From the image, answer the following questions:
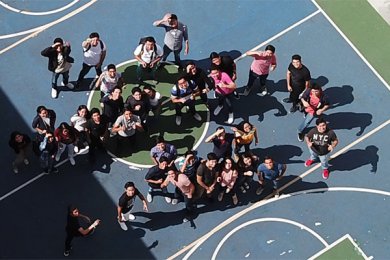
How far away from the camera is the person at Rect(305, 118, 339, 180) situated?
17.5 meters

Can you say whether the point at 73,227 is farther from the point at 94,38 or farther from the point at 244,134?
the point at 94,38

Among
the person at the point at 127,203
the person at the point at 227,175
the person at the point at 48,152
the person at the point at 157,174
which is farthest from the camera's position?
the person at the point at 48,152

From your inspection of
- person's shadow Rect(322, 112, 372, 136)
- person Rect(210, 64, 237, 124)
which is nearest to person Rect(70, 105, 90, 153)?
person Rect(210, 64, 237, 124)

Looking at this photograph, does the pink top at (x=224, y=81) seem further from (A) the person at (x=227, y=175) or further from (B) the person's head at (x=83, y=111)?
(B) the person's head at (x=83, y=111)

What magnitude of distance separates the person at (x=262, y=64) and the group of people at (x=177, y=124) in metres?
0.03

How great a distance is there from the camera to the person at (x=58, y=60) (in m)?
18.7

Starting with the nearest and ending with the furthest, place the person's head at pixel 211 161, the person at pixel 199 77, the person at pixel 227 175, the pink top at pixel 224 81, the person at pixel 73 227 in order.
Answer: the person at pixel 73 227, the person's head at pixel 211 161, the person at pixel 227 175, the person at pixel 199 77, the pink top at pixel 224 81

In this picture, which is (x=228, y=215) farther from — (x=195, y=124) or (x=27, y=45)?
(x=27, y=45)

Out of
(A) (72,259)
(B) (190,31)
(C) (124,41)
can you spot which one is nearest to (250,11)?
(B) (190,31)

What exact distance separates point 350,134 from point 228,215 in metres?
4.26

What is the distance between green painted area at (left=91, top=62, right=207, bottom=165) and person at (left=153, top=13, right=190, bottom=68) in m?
0.99

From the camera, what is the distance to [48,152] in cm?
1777

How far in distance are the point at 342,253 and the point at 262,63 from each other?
17.6ft

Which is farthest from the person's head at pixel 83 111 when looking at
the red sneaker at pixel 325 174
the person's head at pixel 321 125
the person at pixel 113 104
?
the red sneaker at pixel 325 174
